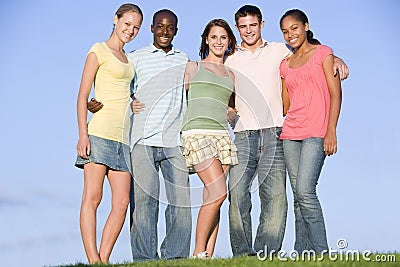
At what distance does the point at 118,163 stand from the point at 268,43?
229cm

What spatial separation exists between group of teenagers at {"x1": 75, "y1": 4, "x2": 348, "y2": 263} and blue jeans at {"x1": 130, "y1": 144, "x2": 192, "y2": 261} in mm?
11

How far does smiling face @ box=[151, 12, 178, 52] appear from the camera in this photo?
9422mm

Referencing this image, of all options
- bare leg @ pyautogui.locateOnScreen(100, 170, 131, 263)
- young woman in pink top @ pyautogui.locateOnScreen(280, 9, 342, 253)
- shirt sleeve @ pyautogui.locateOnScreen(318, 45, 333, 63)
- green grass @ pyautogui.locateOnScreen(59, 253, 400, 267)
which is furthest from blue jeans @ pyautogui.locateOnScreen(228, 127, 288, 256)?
bare leg @ pyautogui.locateOnScreen(100, 170, 131, 263)

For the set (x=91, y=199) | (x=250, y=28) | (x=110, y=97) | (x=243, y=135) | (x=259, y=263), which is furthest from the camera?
(x=250, y=28)

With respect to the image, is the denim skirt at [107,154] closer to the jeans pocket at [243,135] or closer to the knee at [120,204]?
the knee at [120,204]

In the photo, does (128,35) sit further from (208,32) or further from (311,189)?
(311,189)

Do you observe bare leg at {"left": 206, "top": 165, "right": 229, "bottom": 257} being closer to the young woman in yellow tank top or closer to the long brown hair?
the young woman in yellow tank top

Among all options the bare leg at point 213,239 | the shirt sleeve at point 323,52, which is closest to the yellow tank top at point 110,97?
the bare leg at point 213,239

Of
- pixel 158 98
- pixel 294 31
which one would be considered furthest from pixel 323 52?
pixel 158 98

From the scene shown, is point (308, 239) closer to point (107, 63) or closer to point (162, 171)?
point (162, 171)

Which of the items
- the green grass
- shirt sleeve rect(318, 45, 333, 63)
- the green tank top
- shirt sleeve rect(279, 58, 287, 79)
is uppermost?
shirt sleeve rect(318, 45, 333, 63)

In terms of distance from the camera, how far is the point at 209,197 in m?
8.94

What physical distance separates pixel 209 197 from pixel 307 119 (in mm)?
1346

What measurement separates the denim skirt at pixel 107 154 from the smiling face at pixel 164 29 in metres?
1.39
